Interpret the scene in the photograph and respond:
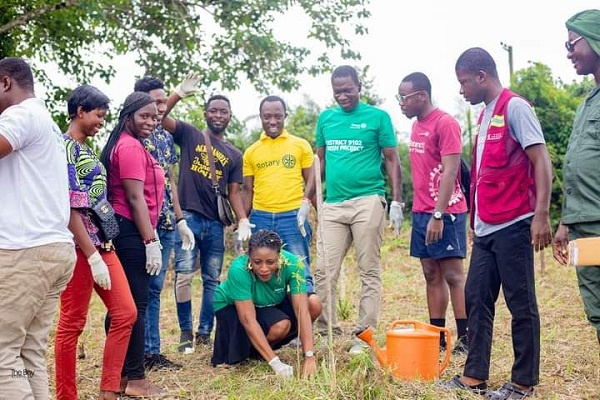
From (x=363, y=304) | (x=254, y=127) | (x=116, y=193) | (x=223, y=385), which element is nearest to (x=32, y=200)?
(x=116, y=193)

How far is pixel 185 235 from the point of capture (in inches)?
197

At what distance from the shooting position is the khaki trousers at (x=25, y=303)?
2.87m

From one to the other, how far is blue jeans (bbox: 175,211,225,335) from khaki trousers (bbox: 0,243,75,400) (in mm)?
2056

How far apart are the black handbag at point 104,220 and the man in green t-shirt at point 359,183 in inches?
71.6

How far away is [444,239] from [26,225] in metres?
2.93

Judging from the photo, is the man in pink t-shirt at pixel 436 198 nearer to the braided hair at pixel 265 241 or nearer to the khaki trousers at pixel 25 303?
the braided hair at pixel 265 241

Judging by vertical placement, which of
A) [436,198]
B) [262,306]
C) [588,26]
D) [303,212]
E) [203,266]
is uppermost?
[588,26]

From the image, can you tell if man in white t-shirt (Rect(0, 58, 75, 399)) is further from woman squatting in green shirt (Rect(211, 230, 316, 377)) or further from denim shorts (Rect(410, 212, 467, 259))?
denim shorts (Rect(410, 212, 467, 259))

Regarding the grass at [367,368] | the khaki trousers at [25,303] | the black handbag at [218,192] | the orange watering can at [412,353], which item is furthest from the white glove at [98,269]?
the black handbag at [218,192]

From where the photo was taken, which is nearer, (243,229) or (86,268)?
(86,268)

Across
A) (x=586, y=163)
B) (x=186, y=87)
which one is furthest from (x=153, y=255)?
(x=586, y=163)

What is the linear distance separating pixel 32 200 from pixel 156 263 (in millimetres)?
1106

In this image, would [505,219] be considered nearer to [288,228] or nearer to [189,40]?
[288,228]

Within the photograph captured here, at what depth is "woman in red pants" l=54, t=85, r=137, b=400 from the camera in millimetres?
3514
